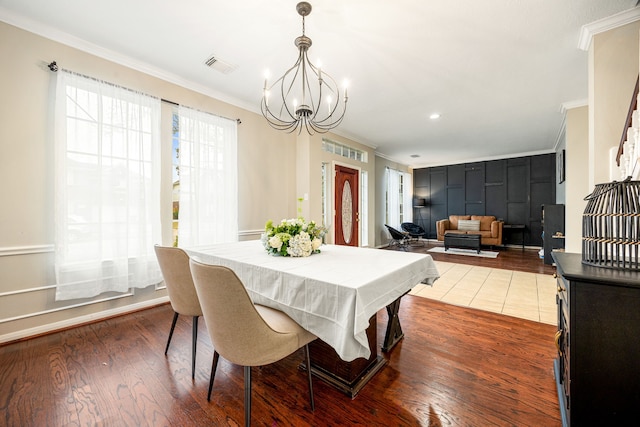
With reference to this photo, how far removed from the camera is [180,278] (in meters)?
1.77

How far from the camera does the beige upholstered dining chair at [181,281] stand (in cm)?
174

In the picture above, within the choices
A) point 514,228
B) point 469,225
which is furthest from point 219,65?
point 514,228

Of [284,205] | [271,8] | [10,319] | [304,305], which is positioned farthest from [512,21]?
[10,319]

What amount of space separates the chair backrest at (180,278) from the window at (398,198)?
21.5 ft

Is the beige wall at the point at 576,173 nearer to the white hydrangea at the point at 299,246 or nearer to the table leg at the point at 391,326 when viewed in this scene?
the table leg at the point at 391,326

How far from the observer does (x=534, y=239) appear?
7.11 metres

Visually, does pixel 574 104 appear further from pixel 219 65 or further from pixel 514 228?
pixel 219 65

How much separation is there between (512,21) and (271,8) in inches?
81.1

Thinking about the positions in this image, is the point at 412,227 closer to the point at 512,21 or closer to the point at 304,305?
the point at 512,21

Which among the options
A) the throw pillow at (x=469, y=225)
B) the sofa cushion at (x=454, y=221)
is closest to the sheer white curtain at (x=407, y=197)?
the sofa cushion at (x=454, y=221)

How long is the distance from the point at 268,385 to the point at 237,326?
73 cm

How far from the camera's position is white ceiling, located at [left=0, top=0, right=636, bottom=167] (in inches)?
81.7

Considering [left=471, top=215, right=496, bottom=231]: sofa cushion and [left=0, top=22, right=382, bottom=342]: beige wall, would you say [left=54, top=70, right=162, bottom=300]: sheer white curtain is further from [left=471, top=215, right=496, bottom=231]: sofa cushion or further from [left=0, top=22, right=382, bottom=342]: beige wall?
[left=471, top=215, right=496, bottom=231]: sofa cushion

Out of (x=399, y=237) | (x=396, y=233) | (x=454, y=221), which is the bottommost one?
(x=399, y=237)
